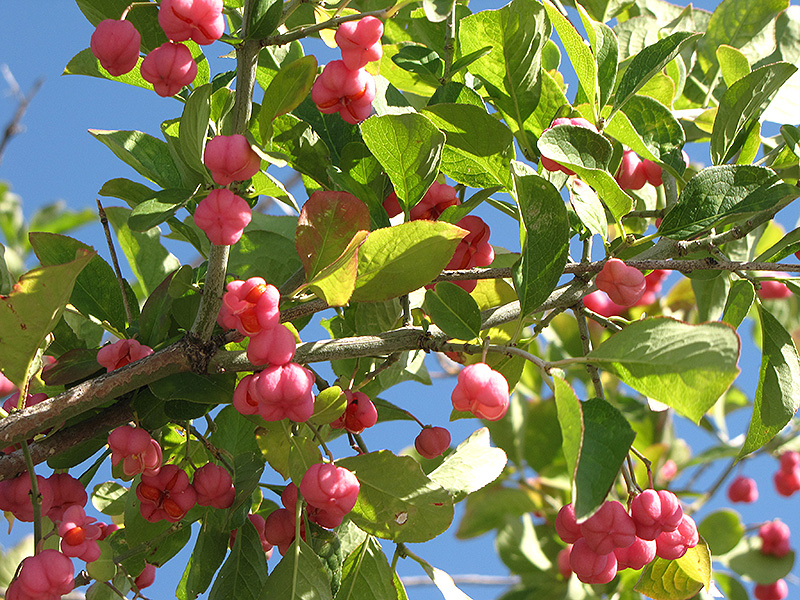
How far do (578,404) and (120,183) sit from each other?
60cm

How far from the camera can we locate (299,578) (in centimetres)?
97

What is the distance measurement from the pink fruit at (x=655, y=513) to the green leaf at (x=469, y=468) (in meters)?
0.22

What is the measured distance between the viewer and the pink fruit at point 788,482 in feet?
10.9

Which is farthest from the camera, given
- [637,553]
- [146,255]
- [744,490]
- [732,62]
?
[744,490]

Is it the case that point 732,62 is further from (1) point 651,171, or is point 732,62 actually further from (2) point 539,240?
(2) point 539,240

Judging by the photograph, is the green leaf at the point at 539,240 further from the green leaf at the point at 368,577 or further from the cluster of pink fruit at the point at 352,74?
the green leaf at the point at 368,577

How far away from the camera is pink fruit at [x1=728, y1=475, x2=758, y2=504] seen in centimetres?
352

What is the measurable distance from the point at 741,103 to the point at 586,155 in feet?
0.94

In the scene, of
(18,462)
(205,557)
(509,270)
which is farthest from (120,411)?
(509,270)

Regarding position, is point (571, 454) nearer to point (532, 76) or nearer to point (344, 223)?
point (344, 223)

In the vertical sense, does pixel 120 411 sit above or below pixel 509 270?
below

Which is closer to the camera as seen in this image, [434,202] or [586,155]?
[586,155]

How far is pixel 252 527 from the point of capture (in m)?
1.10

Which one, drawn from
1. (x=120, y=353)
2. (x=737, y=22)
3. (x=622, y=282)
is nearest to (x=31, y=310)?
(x=120, y=353)
